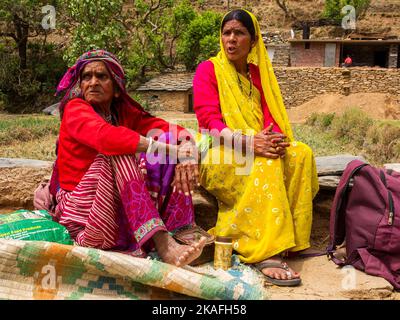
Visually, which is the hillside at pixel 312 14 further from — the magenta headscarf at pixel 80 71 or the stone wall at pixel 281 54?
the magenta headscarf at pixel 80 71

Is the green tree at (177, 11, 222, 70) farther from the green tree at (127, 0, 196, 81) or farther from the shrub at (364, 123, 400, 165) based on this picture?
the shrub at (364, 123, 400, 165)

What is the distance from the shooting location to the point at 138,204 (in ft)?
7.16

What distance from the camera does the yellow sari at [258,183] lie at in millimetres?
2498

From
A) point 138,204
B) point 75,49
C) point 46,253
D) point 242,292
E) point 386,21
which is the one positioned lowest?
point 242,292

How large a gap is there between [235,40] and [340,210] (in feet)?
3.99

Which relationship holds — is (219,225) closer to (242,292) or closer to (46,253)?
(242,292)

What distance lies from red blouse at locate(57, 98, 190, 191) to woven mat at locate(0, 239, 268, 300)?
1.74ft

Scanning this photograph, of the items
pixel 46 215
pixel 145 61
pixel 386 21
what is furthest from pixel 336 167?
pixel 386 21

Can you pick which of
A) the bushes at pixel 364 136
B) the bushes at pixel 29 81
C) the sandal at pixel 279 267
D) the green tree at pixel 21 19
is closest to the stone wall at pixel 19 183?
the sandal at pixel 279 267

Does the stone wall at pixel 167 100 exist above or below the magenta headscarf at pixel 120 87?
below

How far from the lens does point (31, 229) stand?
226 cm

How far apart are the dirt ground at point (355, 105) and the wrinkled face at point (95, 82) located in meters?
16.9

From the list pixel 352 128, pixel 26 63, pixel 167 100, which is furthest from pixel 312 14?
pixel 352 128

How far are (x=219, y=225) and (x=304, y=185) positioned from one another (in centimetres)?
55
